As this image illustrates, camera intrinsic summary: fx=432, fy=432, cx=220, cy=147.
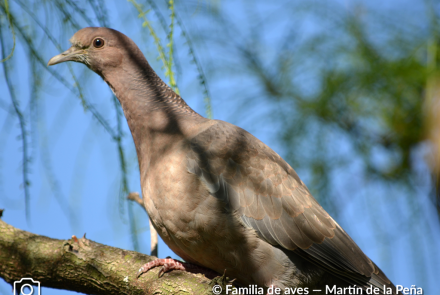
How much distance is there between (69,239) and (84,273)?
215mm

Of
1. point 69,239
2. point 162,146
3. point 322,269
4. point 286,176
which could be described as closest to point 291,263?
point 322,269

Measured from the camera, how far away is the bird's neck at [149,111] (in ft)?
9.61

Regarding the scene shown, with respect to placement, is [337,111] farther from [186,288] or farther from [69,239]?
[69,239]

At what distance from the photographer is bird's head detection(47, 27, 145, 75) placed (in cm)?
320

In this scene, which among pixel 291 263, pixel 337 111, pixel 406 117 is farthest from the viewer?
pixel 337 111

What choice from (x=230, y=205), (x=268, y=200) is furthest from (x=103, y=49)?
(x=268, y=200)

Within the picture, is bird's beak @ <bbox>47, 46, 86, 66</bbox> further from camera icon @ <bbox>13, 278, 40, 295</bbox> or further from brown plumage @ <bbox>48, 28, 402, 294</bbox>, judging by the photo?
camera icon @ <bbox>13, 278, 40, 295</bbox>

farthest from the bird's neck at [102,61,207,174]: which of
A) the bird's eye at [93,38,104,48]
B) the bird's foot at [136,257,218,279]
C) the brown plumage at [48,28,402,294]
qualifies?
the bird's foot at [136,257,218,279]

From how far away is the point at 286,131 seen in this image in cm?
383

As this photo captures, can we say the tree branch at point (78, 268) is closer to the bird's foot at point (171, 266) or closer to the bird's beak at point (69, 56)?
the bird's foot at point (171, 266)

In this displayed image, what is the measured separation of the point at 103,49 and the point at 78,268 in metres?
1.63

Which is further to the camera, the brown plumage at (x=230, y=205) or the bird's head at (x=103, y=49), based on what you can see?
the bird's head at (x=103, y=49)

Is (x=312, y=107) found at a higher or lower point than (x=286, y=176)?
higher

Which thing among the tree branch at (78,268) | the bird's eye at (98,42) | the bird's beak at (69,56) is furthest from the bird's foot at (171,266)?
the bird's eye at (98,42)
